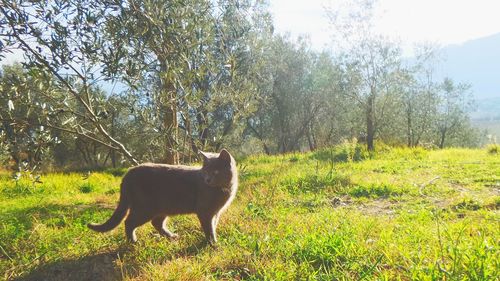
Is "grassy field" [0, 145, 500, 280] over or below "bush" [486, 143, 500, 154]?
below

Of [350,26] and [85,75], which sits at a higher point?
[350,26]

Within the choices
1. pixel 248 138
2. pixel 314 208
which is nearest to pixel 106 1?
pixel 314 208

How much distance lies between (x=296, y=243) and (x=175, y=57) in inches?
127

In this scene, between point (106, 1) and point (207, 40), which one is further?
point (207, 40)

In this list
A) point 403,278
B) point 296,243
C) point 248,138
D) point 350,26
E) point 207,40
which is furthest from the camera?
point 248,138

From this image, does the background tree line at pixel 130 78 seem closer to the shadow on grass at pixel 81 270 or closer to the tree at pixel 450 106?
the shadow on grass at pixel 81 270

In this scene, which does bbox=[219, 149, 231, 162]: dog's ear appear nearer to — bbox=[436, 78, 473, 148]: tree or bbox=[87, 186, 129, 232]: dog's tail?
bbox=[87, 186, 129, 232]: dog's tail

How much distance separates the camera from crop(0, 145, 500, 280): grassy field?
3604mm

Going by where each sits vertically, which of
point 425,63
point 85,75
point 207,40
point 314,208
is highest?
point 425,63

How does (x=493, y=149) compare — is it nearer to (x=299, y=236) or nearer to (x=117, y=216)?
(x=299, y=236)

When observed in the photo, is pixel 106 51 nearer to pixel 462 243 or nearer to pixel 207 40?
pixel 207 40

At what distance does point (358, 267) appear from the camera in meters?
3.60

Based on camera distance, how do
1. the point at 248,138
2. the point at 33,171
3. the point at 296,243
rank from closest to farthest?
the point at 296,243 → the point at 33,171 → the point at 248,138

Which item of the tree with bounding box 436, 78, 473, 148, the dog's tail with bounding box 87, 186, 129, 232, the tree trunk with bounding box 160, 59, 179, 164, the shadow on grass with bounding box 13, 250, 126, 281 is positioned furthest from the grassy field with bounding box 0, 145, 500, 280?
the tree with bounding box 436, 78, 473, 148
